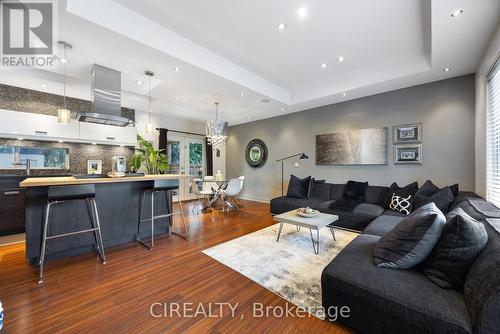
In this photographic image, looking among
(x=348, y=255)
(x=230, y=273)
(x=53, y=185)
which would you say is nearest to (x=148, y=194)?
(x=53, y=185)

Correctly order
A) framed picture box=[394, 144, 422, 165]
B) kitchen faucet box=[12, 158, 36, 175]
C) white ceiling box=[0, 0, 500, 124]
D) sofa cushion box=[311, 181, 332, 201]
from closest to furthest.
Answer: white ceiling box=[0, 0, 500, 124] < framed picture box=[394, 144, 422, 165] < kitchen faucet box=[12, 158, 36, 175] < sofa cushion box=[311, 181, 332, 201]

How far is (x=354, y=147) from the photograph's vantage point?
4480mm

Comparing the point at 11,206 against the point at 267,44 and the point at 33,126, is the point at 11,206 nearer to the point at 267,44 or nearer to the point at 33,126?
the point at 33,126

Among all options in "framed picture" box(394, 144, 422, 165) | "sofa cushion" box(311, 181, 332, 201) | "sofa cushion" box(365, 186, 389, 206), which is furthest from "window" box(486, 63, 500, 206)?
"sofa cushion" box(311, 181, 332, 201)

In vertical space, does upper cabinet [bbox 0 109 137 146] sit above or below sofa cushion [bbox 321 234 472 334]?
above

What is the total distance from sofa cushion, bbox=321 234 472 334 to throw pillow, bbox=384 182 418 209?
249 cm

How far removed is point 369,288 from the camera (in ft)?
4.49

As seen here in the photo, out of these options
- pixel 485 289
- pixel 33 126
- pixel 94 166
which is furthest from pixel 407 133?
pixel 33 126

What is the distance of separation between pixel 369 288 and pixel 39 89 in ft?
20.6

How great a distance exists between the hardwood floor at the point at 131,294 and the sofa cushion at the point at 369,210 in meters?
Answer: 2.34

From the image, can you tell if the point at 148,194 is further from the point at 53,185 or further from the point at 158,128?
the point at 158,128

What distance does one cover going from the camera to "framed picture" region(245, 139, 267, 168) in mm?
6520

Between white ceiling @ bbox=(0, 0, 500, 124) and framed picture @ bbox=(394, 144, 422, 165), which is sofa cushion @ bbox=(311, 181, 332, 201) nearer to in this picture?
framed picture @ bbox=(394, 144, 422, 165)

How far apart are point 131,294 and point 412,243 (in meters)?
2.53
